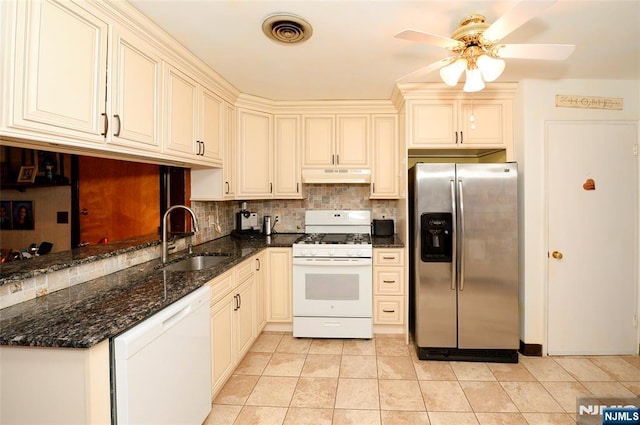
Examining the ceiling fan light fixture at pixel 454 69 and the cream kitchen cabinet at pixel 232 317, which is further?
the cream kitchen cabinet at pixel 232 317

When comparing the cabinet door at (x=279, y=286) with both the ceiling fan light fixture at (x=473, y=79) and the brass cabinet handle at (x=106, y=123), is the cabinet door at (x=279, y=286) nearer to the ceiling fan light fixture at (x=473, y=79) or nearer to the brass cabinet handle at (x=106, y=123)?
the brass cabinet handle at (x=106, y=123)

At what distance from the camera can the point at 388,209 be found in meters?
3.63

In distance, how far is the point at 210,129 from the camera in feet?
8.58

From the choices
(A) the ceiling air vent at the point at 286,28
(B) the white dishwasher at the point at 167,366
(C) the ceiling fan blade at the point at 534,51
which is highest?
(A) the ceiling air vent at the point at 286,28

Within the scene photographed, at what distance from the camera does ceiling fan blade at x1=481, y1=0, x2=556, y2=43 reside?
1241mm

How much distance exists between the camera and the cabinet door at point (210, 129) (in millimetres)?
2453

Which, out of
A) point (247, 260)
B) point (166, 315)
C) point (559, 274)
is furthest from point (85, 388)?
point (559, 274)

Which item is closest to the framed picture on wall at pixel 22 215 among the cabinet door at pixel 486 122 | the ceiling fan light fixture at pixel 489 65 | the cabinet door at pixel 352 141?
the cabinet door at pixel 352 141

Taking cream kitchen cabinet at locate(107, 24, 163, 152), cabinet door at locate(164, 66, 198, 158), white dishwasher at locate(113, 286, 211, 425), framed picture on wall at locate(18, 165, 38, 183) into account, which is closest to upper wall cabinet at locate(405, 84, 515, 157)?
cabinet door at locate(164, 66, 198, 158)

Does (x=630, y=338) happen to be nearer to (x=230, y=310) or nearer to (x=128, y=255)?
(x=230, y=310)

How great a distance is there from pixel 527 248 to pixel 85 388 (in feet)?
10.1

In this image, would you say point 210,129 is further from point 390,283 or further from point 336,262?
point 390,283

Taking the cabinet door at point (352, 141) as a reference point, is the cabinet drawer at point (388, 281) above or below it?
below

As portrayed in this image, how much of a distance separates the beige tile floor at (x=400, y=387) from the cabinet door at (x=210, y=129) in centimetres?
178
